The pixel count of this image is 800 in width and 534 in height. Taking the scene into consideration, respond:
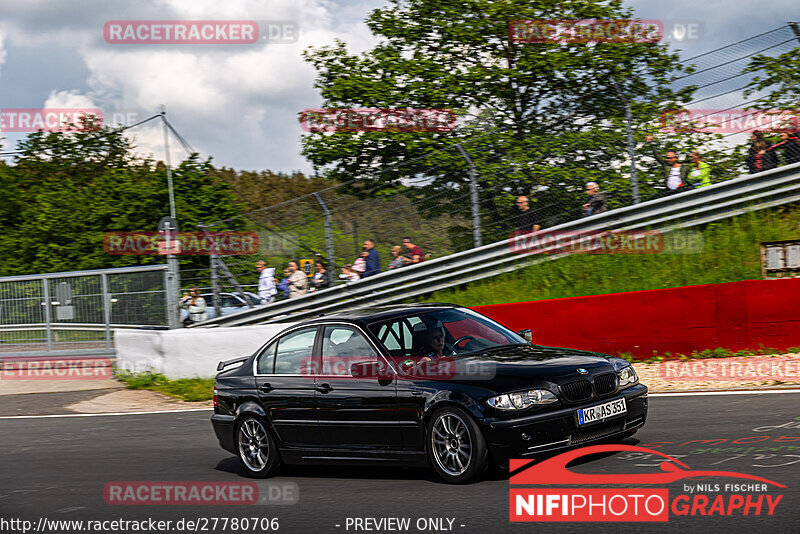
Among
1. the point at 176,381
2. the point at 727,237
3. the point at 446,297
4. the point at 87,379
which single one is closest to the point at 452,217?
the point at 446,297

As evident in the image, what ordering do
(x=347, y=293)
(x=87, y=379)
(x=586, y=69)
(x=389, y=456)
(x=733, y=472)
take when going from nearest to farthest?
(x=733, y=472)
(x=389, y=456)
(x=347, y=293)
(x=87, y=379)
(x=586, y=69)

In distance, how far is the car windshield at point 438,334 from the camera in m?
7.35

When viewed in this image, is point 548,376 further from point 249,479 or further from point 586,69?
point 586,69

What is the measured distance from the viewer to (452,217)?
16.2 m

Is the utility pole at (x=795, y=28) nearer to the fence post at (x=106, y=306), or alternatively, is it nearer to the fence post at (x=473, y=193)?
the fence post at (x=473, y=193)

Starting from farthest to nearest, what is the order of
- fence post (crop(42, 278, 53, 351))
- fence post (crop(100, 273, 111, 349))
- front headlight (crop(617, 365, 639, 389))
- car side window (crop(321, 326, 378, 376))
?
1. fence post (crop(42, 278, 53, 351))
2. fence post (crop(100, 273, 111, 349))
3. car side window (crop(321, 326, 378, 376))
4. front headlight (crop(617, 365, 639, 389))

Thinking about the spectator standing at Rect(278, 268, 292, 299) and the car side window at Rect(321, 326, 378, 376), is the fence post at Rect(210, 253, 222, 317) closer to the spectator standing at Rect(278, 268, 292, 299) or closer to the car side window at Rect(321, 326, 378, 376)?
the spectator standing at Rect(278, 268, 292, 299)

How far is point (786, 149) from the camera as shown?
1505 centimetres

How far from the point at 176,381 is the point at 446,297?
540cm

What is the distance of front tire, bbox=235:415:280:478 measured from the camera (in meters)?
8.01

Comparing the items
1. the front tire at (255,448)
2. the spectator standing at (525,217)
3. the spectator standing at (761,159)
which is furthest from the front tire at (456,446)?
the spectator standing at (761,159)

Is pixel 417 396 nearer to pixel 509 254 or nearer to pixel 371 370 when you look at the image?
pixel 371 370

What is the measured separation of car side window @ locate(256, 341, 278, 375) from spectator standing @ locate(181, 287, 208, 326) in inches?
401

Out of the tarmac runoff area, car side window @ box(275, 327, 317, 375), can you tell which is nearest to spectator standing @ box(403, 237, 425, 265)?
the tarmac runoff area
